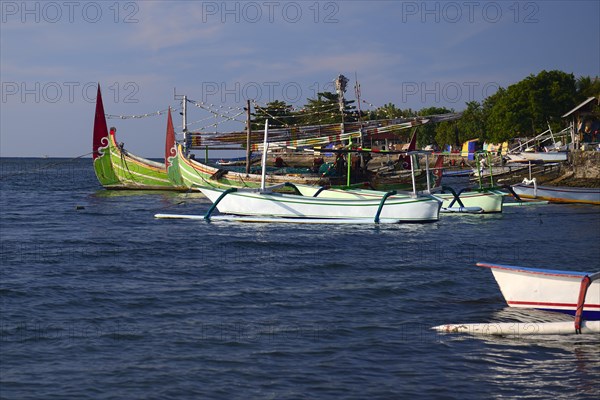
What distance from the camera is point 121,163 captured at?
178ft

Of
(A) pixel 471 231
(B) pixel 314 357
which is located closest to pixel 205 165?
(A) pixel 471 231

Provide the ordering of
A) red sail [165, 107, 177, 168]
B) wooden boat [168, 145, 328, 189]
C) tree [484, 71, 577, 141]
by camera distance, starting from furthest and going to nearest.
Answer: tree [484, 71, 577, 141] → red sail [165, 107, 177, 168] → wooden boat [168, 145, 328, 189]

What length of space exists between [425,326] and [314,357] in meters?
2.80

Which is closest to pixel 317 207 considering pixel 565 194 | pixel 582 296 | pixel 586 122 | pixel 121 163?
pixel 582 296

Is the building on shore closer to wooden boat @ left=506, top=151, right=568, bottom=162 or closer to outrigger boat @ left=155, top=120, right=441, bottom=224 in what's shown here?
wooden boat @ left=506, top=151, right=568, bottom=162

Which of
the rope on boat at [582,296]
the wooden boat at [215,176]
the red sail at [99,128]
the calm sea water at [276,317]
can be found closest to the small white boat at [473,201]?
the calm sea water at [276,317]

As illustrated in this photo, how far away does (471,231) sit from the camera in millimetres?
29031

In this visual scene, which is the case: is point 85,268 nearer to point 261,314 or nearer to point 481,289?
point 261,314

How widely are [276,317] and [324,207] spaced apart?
1581 centimetres

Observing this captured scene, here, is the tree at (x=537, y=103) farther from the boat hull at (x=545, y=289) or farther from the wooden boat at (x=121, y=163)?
the boat hull at (x=545, y=289)

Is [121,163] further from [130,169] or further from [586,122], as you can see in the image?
[586,122]

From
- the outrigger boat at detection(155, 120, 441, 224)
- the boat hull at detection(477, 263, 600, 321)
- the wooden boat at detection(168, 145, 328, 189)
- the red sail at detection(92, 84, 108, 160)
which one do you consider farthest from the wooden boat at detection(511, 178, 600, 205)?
the boat hull at detection(477, 263, 600, 321)

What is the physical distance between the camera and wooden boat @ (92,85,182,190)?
54.0m

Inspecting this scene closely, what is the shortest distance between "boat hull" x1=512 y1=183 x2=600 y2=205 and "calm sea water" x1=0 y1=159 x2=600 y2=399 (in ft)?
52.0
